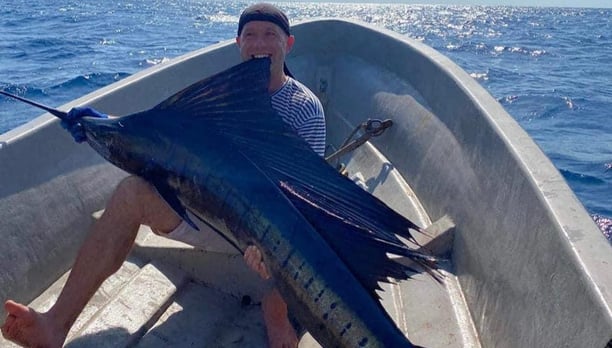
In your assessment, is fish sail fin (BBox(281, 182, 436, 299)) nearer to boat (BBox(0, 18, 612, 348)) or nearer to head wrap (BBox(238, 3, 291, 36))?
boat (BBox(0, 18, 612, 348))

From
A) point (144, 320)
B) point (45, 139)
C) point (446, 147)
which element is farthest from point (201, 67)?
point (144, 320)

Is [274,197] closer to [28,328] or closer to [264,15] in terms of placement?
[28,328]

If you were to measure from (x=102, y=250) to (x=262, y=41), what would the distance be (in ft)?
4.79

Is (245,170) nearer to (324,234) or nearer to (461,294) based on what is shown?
(324,234)

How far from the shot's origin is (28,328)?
2.57 metres

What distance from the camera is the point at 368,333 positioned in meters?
1.83

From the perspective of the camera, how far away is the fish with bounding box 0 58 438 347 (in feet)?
6.38

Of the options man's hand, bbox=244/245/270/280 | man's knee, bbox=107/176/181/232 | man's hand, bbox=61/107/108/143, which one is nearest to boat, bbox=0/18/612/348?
man's knee, bbox=107/176/181/232

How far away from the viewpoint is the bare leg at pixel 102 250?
2646 millimetres

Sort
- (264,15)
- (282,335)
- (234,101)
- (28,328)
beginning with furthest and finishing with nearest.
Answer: (264,15) < (282,335) < (28,328) < (234,101)

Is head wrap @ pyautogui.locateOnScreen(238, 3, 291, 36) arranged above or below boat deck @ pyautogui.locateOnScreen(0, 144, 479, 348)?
above

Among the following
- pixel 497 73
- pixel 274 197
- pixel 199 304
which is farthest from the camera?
pixel 497 73

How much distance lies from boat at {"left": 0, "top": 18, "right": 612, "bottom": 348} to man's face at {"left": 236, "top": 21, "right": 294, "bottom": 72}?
3.59ft

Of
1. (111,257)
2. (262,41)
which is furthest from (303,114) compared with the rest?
(111,257)
